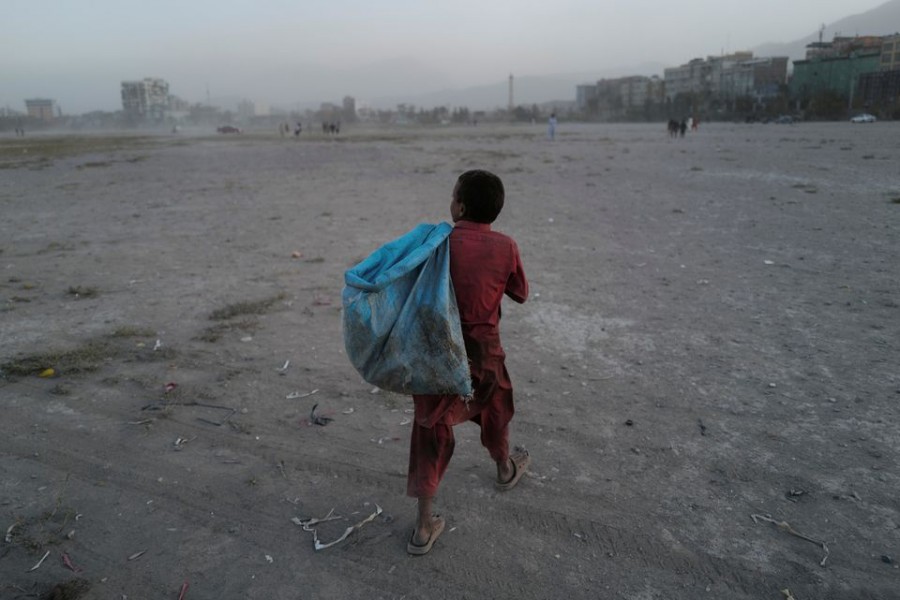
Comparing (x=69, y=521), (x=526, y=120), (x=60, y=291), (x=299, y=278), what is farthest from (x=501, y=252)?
(x=526, y=120)

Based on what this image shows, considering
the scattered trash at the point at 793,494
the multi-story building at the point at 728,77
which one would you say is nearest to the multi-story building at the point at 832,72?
the multi-story building at the point at 728,77

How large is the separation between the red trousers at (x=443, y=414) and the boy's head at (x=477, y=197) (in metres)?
0.54

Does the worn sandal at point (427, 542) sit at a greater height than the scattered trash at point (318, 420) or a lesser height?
lesser

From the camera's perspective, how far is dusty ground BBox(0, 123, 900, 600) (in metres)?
2.49

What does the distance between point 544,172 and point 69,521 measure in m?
16.3

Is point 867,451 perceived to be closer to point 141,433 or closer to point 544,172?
point 141,433

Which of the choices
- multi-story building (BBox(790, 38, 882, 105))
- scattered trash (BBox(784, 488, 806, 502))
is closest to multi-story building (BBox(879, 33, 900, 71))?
multi-story building (BBox(790, 38, 882, 105))

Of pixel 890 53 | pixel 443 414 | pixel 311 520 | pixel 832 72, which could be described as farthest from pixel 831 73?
pixel 311 520

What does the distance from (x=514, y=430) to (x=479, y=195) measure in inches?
66.1

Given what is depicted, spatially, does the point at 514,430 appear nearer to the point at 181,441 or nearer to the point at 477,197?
the point at 477,197

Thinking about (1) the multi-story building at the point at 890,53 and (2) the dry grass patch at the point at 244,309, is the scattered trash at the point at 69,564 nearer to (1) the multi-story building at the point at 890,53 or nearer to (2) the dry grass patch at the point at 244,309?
(2) the dry grass patch at the point at 244,309

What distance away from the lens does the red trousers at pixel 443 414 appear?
252cm

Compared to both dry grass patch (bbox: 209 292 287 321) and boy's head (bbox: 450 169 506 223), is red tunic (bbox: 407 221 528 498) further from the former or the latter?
dry grass patch (bbox: 209 292 287 321)

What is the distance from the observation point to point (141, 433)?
357 centimetres
